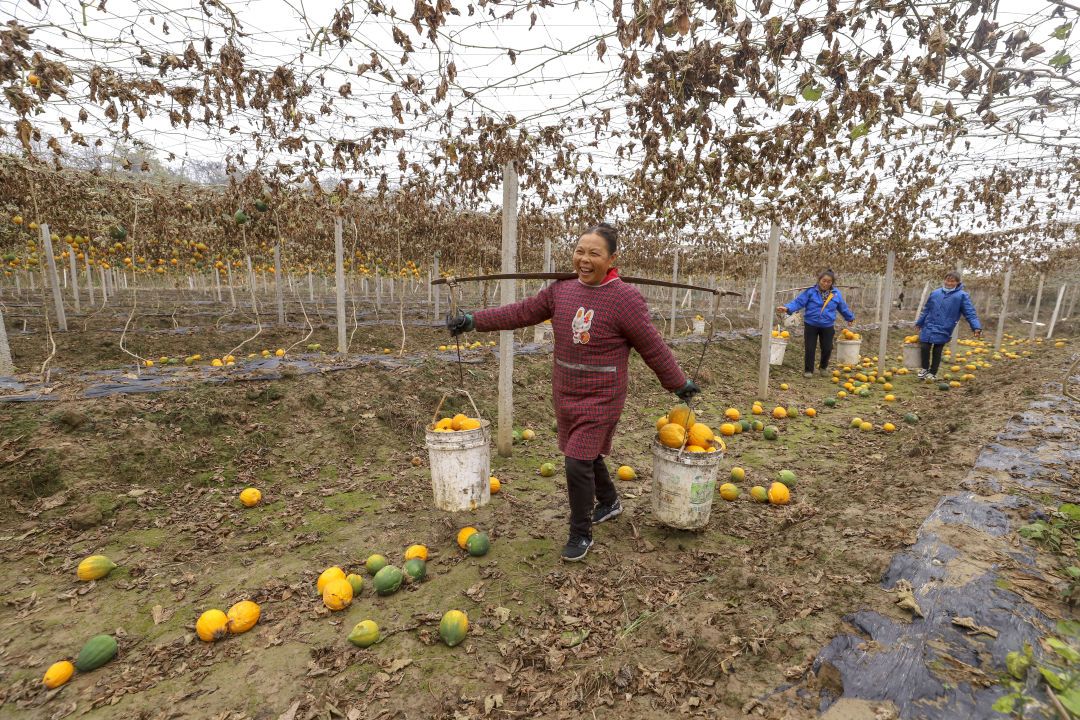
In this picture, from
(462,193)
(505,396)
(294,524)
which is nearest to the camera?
(294,524)

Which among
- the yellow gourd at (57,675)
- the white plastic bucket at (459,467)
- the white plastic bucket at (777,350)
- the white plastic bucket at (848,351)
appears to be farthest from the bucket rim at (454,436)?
the white plastic bucket at (848,351)

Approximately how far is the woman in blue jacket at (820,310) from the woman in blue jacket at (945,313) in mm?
1440

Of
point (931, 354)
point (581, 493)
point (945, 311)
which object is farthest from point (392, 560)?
point (931, 354)

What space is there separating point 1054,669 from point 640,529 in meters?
2.65

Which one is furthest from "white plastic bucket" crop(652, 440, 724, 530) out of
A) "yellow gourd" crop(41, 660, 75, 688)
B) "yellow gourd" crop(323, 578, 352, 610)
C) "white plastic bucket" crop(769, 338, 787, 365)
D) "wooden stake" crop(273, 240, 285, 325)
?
"white plastic bucket" crop(769, 338, 787, 365)

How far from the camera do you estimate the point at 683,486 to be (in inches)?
143

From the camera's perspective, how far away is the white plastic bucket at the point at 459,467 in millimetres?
3779

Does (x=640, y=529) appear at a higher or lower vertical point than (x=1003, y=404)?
lower

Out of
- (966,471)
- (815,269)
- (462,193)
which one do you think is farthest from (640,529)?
(815,269)

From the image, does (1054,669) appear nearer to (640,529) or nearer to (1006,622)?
(1006,622)

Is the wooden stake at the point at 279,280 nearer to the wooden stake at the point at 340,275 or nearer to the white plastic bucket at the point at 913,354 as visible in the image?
the wooden stake at the point at 340,275

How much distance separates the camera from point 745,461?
5.85 m

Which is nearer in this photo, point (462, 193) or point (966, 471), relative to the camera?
point (966, 471)

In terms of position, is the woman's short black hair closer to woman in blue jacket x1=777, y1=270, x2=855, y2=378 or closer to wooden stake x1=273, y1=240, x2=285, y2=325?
wooden stake x1=273, y1=240, x2=285, y2=325
